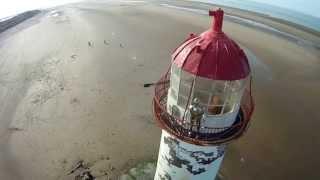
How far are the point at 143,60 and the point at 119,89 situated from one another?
12.7ft

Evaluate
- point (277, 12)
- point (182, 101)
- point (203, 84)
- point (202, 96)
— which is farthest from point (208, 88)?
point (277, 12)

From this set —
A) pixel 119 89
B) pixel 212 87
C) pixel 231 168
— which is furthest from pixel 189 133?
pixel 119 89

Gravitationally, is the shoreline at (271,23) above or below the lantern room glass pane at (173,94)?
below

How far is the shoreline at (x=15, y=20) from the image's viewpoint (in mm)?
29348

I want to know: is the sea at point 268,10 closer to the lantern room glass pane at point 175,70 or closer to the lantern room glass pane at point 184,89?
the lantern room glass pane at point 175,70

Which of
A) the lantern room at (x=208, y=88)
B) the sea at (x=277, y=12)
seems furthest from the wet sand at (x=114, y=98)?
the sea at (x=277, y=12)

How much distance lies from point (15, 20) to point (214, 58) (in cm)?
2757

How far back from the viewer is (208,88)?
7352 millimetres

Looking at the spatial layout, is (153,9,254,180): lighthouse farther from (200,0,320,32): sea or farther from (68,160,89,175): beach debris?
(200,0,320,32): sea

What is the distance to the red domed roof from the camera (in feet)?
23.7

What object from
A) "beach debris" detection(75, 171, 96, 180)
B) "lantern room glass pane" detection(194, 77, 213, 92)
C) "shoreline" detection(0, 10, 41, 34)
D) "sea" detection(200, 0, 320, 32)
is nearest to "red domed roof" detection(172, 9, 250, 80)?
"lantern room glass pane" detection(194, 77, 213, 92)

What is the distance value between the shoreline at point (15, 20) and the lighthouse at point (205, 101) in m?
24.0

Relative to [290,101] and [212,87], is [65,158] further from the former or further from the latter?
[290,101]

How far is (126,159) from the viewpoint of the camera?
47.2 ft
